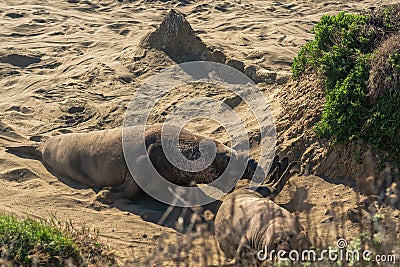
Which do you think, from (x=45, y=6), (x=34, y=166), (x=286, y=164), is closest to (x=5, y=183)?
(x=34, y=166)

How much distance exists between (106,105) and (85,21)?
6.41 m

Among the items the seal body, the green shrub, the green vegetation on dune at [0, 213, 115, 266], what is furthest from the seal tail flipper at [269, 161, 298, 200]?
the green shrub

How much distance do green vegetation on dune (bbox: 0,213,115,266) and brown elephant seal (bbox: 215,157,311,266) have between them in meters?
1.24

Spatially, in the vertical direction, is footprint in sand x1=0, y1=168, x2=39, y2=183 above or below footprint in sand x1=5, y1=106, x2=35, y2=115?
below

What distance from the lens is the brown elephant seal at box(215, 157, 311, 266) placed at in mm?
4973

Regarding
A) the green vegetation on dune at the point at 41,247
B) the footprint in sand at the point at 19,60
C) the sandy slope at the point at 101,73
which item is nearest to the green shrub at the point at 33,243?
the green vegetation on dune at the point at 41,247

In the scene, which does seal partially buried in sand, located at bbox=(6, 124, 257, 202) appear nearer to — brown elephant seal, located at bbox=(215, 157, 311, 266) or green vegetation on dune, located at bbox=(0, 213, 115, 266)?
brown elephant seal, located at bbox=(215, 157, 311, 266)

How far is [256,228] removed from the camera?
567 cm

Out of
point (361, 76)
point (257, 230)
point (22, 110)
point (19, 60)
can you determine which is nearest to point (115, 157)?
point (22, 110)

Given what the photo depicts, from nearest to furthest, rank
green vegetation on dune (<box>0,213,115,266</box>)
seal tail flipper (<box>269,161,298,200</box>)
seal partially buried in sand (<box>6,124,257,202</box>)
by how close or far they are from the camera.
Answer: green vegetation on dune (<box>0,213,115,266</box>) → seal tail flipper (<box>269,161,298,200</box>) → seal partially buried in sand (<box>6,124,257,202</box>)

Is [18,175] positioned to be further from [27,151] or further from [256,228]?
[256,228]

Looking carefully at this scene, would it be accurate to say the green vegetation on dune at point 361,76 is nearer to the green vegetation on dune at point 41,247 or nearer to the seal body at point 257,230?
the seal body at point 257,230

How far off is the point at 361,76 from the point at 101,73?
6439mm

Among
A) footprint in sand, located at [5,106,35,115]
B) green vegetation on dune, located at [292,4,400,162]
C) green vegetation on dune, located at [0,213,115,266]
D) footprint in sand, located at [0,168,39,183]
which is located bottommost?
footprint in sand, located at [0,168,39,183]
